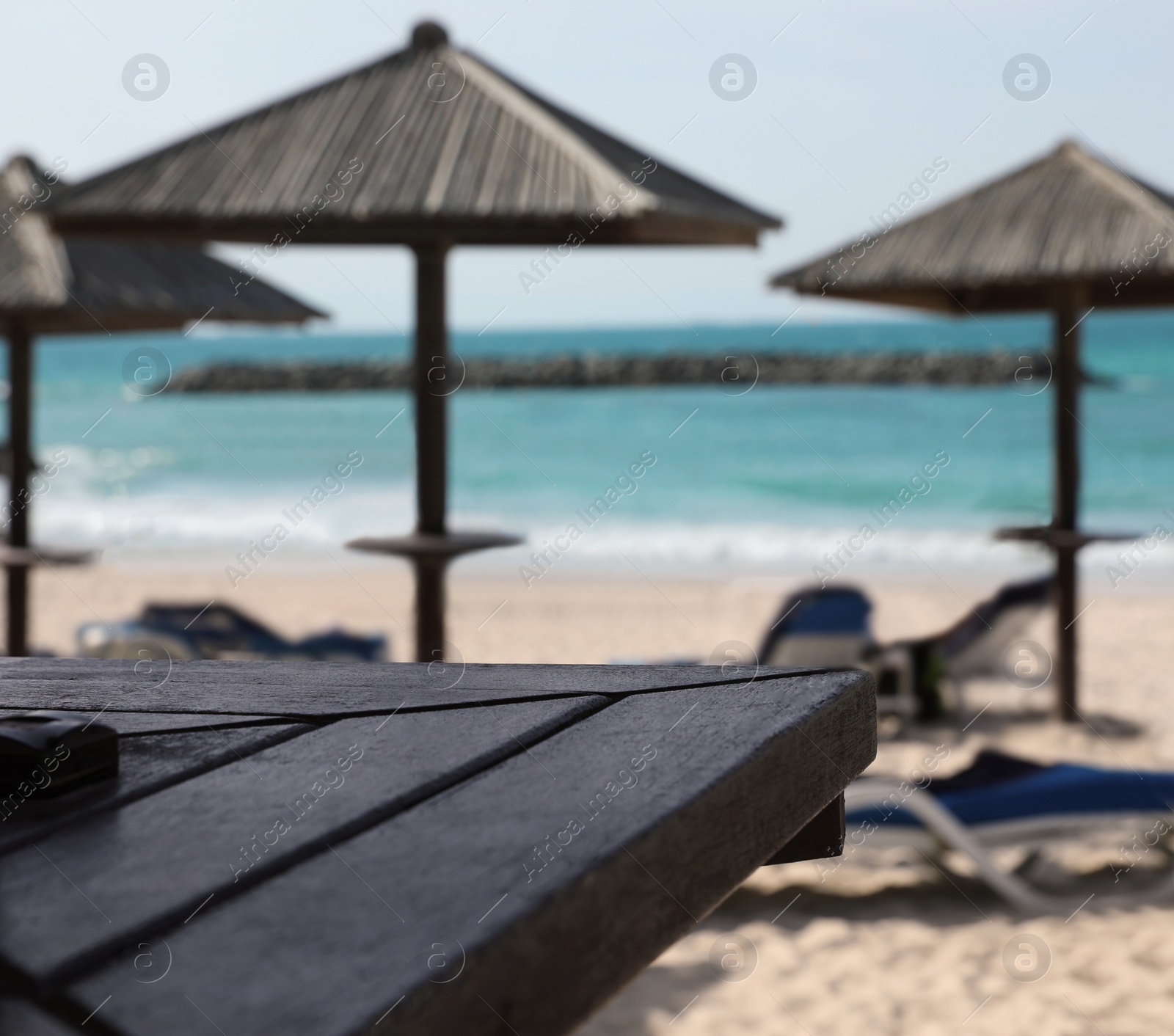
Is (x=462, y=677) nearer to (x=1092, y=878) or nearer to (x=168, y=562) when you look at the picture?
(x=1092, y=878)

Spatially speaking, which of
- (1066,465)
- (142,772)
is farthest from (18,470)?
(142,772)

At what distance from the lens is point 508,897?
520 mm

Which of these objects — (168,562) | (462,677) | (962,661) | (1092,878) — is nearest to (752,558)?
(168,562)

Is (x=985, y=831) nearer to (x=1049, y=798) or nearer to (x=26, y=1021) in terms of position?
(x=1049, y=798)

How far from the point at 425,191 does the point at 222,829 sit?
3.02 metres

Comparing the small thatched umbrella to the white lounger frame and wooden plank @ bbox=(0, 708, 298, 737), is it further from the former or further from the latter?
wooden plank @ bbox=(0, 708, 298, 737)

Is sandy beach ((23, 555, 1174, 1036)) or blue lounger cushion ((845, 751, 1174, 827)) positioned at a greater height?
blue lounger cushion ((845, 751, 1174, 827))

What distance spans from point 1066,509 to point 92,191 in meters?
3.99

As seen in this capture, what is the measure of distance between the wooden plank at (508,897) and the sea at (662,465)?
→ 29.0 ft

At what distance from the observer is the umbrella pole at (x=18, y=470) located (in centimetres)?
538

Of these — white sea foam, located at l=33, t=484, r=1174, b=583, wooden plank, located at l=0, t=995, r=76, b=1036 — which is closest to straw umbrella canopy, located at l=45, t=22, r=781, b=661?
wooden plank, located at l=0, t=995, r=76, b=1036

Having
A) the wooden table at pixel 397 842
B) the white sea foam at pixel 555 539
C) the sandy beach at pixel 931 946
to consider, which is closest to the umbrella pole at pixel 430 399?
the sandy beach at pixel 931 946

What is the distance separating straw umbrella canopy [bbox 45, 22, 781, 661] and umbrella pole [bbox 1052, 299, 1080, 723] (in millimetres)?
2160

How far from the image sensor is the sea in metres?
15.9
